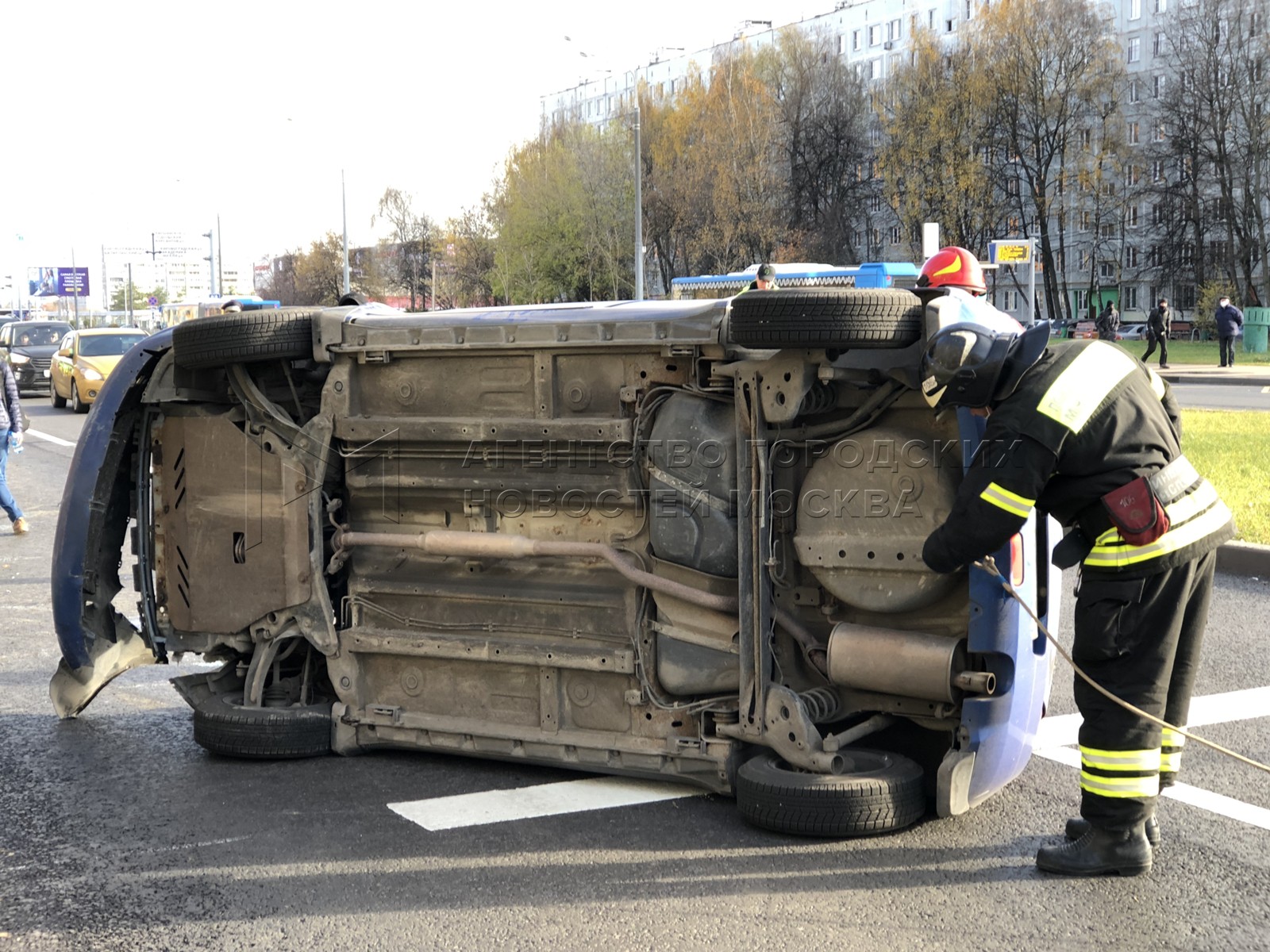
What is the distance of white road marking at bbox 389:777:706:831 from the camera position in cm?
459

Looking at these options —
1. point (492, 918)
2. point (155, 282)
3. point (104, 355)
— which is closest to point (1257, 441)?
point (492, 918)

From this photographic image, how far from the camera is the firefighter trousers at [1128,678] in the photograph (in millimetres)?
4012

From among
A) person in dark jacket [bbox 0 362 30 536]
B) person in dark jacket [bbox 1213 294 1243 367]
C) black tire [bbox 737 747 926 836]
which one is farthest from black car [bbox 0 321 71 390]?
black tire [bbox 737 747 926 836]

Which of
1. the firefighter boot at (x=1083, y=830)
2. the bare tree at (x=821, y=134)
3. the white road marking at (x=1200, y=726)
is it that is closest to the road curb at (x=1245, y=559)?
the white road marking at (x=1200, y=726)

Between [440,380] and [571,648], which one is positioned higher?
[440,380]

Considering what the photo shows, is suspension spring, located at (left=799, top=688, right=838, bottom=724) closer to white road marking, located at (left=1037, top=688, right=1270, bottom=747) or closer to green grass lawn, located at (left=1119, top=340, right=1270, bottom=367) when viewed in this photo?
white road marking, located at (left=1037, top=688, right=1270, bottom=747)

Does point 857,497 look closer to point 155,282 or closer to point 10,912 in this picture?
point 10,912

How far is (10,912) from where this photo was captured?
393 centimetres

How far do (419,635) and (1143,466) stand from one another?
9.05ft

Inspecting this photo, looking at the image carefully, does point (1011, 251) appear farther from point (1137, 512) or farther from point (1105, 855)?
point (1105, 855)

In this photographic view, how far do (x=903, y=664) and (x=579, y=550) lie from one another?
4.19ft

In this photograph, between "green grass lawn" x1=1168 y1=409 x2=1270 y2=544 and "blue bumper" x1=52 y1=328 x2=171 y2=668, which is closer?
"blue bumper" x1=52 y1=328 x2=171 y2=668

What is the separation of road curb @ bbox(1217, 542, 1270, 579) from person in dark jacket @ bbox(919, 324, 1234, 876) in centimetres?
485

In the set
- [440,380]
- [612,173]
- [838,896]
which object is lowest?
[838,896]
